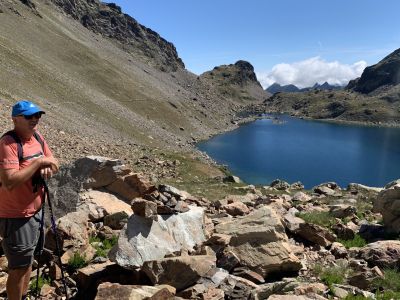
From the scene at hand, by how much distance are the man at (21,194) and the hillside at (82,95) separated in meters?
26.4

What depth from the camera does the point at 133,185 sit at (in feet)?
49.4

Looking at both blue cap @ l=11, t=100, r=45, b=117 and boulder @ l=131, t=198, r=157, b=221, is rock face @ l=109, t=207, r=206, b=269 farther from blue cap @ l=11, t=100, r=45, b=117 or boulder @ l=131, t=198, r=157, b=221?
blue cap @ l=11, t=100, r=45, b=117

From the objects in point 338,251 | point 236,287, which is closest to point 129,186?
point 236,287

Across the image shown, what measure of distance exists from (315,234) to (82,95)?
73948 mm

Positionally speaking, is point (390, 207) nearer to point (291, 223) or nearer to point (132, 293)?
point (291, 223)

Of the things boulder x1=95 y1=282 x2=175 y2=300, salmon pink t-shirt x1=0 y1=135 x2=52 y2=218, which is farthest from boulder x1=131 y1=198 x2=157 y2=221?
salmon pink t-shirt x1=0 y1=135 x2=52 y2=218

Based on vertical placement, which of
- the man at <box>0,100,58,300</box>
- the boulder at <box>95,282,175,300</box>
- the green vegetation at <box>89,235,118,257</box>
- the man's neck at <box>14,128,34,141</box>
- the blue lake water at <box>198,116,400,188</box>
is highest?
the man's neck at <box>14,128,34,141</box>

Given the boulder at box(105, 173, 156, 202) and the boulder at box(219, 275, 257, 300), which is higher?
the boulder at box(105, 173, 156, 202)

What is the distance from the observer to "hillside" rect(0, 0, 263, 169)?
49.0 meters

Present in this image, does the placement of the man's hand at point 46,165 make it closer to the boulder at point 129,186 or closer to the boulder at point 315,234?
the boulder at point 129,186

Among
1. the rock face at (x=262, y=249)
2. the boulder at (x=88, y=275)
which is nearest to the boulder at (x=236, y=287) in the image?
the rock face at (x=262, y=249)

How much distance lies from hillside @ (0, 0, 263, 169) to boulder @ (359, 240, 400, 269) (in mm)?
25776

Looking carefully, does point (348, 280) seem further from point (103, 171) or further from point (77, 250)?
point (103, 171)

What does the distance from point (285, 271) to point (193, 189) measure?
62.2 feet
